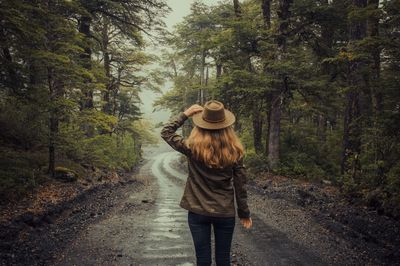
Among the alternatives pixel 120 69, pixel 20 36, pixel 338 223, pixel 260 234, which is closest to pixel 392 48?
pixel 338 223

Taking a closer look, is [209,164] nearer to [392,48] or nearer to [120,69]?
[392,48]

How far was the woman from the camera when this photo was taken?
3305 millimetres

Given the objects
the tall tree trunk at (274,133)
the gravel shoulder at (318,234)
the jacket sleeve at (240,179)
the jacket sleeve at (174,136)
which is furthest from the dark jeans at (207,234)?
the tall tree trunk at (274,133)

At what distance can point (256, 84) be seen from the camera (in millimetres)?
15305

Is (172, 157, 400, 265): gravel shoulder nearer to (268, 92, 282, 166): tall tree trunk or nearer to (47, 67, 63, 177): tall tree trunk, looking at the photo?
(268, 92, 282, 166): tall tree trunk

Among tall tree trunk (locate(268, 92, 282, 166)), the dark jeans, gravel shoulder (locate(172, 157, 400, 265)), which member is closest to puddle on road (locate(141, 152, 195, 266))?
gravel shoulder (locate(172, 157, 400, 265))

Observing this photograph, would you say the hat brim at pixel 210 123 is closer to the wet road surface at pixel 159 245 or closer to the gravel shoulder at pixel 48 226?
the wet road surface at pixel 159 245

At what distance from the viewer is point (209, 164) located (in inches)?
128

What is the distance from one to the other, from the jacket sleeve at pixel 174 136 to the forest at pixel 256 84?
539cm

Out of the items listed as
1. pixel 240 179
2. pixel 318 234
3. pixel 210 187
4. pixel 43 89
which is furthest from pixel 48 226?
pixel 318 234

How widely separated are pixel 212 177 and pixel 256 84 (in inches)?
491

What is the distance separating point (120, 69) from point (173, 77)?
10764mm

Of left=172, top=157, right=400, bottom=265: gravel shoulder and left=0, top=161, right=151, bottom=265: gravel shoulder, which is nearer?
left=0, top=161, right=151, bottom=265: gravel shoulder

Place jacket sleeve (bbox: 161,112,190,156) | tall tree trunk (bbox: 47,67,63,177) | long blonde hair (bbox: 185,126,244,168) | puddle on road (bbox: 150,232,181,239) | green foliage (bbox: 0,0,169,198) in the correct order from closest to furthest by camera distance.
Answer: long blonde hair (bbox: 185,126,244,168), jacket sleeve (bbox: 161,112,190,156), puddle on road (bbox: 150,232,181,239), green foliage (bbox: 0,0,169,198), tall tree trunk (bbox: 47,67,63,177)
